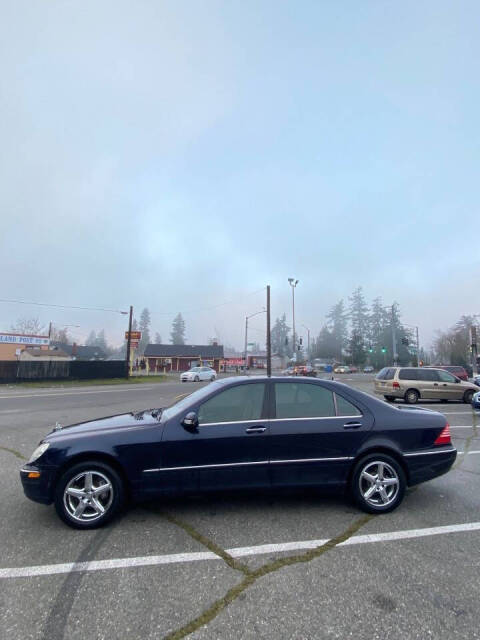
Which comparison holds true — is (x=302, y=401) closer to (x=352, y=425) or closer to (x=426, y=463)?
(x=352, y=425)

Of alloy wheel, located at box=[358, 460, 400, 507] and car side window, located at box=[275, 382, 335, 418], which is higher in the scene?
car side window, located at box=[275, 382, 335, 418]

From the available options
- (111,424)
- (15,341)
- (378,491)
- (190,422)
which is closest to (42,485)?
(111,424)

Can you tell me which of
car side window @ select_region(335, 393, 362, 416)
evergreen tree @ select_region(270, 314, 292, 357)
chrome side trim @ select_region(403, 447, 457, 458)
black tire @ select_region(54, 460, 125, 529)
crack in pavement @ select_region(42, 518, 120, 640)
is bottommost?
crack in pavement @ select_region(42, 518, 120, 640)

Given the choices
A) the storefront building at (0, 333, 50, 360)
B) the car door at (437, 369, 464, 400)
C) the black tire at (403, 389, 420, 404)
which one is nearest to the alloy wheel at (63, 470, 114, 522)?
the black tire at (403, 389, 420, 404)

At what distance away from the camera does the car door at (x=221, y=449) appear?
376cm

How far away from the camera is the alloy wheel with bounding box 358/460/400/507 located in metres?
4.00

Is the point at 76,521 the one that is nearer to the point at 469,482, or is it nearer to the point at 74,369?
the point at 469,482

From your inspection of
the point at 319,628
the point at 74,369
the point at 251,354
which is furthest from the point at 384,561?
the point at 251,354

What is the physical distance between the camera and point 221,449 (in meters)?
3.81

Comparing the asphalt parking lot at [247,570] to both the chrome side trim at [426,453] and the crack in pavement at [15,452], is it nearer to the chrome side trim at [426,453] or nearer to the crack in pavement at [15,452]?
the chrome side trim at [426,453]

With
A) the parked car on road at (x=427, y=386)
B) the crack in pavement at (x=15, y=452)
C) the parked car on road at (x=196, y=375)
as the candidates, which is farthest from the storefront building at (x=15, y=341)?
the parked car on road at (x=427, y=386)

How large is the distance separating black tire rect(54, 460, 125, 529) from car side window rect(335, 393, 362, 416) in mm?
2514

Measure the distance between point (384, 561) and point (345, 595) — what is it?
631 millimetres

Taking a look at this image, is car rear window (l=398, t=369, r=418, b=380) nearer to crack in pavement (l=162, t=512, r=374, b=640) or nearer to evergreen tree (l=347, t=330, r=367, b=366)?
crack in pavement (l=162, t=512, r=374, b=640)
